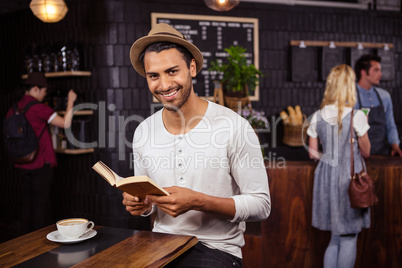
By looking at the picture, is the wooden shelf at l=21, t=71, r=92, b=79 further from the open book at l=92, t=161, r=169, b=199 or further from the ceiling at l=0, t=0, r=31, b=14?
the open book at l=92, t=161, r=169, b=199

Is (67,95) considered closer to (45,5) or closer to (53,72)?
(53,72)

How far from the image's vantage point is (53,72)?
4.31m

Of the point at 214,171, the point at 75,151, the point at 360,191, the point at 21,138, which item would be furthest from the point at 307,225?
the point at 21,138

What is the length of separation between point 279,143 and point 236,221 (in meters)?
3.43

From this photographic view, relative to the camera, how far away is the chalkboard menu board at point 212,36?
4.50m

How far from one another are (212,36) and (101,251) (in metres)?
3.68

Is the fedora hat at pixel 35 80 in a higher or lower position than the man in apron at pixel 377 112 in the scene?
higher

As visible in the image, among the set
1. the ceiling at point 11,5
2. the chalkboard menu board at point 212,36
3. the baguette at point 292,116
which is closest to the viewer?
the chalkboard menu board at point 212,36

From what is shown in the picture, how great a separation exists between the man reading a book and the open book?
15cm

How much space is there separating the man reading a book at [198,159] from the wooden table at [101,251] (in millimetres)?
173

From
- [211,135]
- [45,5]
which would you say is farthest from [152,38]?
[45,5]

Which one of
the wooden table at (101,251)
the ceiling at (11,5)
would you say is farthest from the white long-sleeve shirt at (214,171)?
the ceiling at (11,5)

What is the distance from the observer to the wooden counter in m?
2.96

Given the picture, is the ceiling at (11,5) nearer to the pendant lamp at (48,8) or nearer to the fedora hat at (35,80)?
the pendant lamp at (48,8)
